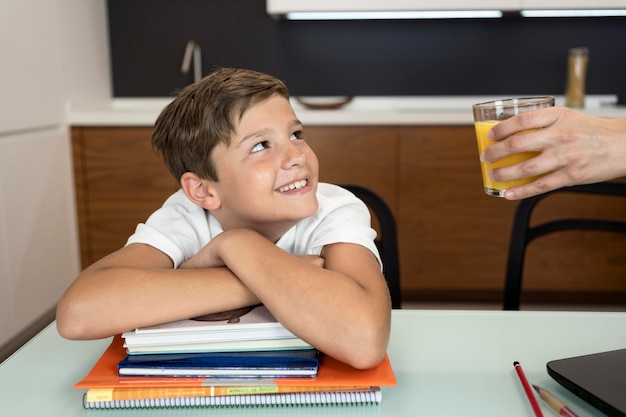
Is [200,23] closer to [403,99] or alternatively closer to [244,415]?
[403,99]

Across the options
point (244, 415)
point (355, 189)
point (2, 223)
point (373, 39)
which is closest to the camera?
point (244, 415)

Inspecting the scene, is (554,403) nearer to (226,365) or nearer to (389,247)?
(226,365)

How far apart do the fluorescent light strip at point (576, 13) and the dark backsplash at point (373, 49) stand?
48 millimetres

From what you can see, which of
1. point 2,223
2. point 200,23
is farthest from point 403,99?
point 2,223

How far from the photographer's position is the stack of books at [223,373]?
674mm

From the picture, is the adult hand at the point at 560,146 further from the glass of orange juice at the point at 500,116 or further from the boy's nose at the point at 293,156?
the boy's nose at the point at 293,156

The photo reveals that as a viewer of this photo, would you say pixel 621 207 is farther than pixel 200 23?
No

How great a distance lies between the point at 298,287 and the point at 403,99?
255cm

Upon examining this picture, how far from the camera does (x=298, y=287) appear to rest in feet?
2.64

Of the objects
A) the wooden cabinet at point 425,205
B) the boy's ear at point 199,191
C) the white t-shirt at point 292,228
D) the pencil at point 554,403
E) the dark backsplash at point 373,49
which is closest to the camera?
the pencil at point 554,403

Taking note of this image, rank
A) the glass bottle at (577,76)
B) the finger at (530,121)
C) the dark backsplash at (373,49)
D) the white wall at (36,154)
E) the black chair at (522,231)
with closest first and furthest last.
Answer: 1. the finger at (530,121)
2. the black chair at (522,231)
3. the white wall at (36,154)
4. the glass bottle at (577,76)
5. the dark backsplash at (373,49)

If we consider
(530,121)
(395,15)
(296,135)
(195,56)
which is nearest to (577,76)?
(395,15)

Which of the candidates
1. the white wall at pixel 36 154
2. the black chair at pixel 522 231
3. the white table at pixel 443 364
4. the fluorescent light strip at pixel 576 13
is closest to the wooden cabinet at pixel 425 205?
the white wall at pixel 36 154

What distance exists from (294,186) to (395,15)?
2217 mm
